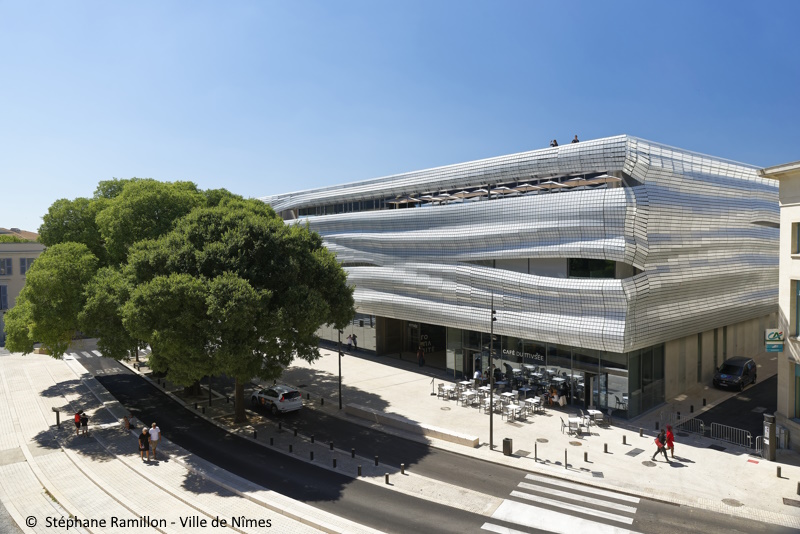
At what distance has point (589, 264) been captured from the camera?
28.1 m

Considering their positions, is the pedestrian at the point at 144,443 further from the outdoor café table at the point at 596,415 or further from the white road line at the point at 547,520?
the outdoor café table at the point at 596,415

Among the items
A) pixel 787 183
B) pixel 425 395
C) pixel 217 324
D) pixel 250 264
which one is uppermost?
pixel 787 183

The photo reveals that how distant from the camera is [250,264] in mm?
25375

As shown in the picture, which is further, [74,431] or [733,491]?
[74,431]

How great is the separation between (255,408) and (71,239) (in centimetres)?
1734

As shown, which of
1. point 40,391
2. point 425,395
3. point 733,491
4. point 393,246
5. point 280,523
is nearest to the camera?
point 280,523

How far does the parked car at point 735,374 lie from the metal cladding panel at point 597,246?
2.92 m

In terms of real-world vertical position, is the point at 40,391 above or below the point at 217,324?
below

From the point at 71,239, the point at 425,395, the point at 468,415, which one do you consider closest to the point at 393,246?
the point at 425,395

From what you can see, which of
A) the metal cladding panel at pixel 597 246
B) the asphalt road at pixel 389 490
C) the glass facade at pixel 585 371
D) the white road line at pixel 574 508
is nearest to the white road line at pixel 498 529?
the asphalt road at pixel 389 490

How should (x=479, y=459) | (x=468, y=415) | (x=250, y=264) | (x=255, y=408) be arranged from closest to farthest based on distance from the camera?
(x=479, y=459) < (x=250, y=264) < (x=468, y=415) < (x=255, y=408)

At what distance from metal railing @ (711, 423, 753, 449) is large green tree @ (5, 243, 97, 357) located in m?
34.2

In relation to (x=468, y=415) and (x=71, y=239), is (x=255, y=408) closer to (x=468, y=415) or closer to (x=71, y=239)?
(x=468, y=415)

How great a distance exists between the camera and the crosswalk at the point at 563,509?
16359 mm
